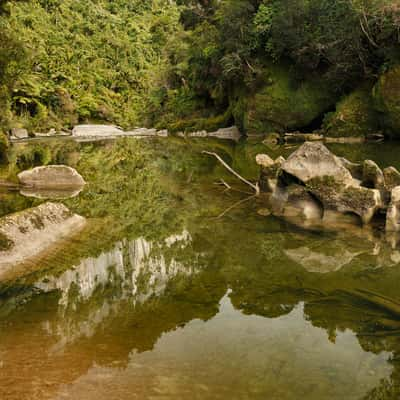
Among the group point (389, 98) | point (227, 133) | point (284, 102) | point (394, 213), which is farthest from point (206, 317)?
point (227, 133)

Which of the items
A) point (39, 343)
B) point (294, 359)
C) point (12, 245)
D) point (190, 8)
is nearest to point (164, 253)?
point (12, 245)

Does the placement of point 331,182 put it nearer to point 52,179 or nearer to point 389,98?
point 52,179

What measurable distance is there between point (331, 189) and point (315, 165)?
71 cm

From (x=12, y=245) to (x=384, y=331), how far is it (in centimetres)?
505

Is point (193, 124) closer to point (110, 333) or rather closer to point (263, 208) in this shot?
point (263, 208)

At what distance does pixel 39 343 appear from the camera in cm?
389

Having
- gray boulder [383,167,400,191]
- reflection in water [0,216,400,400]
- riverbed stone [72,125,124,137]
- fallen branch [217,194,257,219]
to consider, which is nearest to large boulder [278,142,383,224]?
gray boulder [383,167,400,191]

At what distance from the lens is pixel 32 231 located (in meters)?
6.62

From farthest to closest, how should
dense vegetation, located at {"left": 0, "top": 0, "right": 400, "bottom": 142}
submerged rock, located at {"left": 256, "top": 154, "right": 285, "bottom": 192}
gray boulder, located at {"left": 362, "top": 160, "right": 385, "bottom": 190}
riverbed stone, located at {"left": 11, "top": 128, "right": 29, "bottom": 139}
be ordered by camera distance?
riverbed stone, located at {"left": 11, "top": 128, "right": 29, "bottom": 139} < dense vegetation, located at {"left": 0, "top": 0, "right": 400, "bottom": 142} < submerged rock, located at {"left": 256, "top": 154, "right": 285, "bottom": 192} < gray boulder, located at {"left": 362, "top": 160, "right": 385, "bottom": 190}

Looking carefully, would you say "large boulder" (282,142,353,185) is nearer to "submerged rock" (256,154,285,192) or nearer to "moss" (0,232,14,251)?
"submerged rock" (256,154,285,192)

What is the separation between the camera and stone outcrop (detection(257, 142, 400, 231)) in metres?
8.09

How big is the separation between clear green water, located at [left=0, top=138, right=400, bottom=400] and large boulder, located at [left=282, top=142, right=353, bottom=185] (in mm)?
1451

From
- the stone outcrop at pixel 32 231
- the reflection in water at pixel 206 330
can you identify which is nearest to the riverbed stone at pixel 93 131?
the stone outcrop at pixel 32 231

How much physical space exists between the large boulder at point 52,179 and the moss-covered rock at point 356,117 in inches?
914
